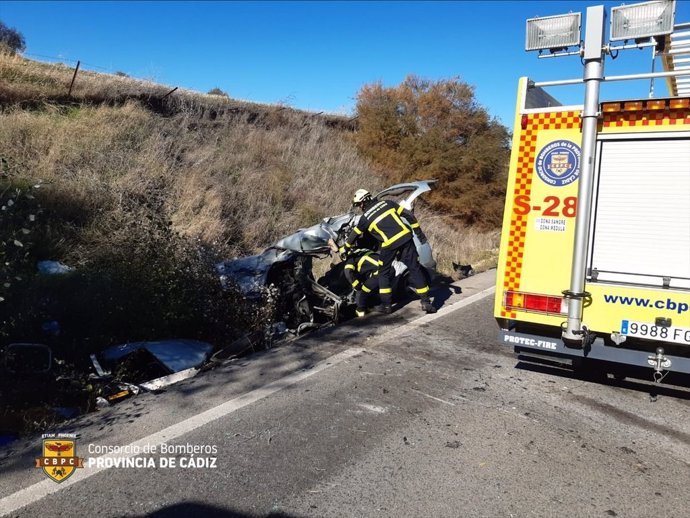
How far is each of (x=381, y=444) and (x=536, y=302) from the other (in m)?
2.00

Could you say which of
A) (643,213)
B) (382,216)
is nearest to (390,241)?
(382,216)

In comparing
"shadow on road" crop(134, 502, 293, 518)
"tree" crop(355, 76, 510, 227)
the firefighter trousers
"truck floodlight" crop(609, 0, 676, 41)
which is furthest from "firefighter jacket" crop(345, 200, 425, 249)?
"tree" crop(355, 76, 510, 227)

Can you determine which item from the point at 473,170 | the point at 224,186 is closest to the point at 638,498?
the point at 224,186

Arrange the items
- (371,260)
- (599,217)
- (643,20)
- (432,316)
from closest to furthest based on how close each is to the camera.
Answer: (643,20) → (599,217) → (432,316) → (371,260)

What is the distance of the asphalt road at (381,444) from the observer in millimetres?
3102

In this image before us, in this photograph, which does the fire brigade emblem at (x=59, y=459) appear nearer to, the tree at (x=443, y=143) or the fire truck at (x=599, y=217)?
the fire truck at (x=599, y=217)

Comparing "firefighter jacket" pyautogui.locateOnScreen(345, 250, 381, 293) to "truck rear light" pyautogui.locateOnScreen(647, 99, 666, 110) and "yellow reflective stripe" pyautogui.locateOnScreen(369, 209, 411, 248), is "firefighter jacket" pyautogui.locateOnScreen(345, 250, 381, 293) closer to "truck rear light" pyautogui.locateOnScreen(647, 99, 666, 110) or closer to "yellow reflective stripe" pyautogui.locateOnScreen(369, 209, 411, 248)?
"yellow reflective stripe" pyautogui.locateOnScreen(369, 209, 411, 248)

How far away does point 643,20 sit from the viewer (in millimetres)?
4234

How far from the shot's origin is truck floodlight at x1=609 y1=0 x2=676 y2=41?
163 inches

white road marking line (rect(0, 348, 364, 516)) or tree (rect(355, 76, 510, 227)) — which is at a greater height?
tree (rect(355, 76, 510, 227))

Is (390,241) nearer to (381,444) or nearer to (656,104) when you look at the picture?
(656,104)

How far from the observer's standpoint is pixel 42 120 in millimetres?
10688

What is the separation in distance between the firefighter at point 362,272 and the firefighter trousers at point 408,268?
0.11m

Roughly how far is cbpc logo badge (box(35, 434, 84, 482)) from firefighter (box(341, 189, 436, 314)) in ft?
14.4
